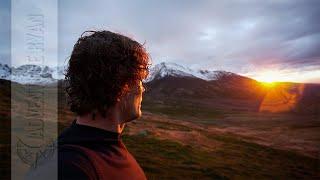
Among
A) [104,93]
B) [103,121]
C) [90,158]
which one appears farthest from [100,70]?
[90,158]

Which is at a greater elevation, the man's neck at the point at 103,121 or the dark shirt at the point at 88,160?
the man's neck at the point at 103,121

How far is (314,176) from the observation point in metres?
24.6

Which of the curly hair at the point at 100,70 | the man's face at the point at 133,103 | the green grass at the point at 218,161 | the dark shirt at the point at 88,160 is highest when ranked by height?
the curly hair at the point at 100,70

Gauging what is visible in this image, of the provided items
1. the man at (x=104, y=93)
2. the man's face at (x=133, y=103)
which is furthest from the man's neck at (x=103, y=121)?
the man's face at (x=133, y=103)

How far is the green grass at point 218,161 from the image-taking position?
21188 mm

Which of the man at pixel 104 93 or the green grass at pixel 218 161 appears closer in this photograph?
the man at pixel 104 93

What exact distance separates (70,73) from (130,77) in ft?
1.20

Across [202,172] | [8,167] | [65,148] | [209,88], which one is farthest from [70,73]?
[209,88]

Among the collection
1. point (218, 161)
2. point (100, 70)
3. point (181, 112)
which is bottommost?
point (218, 161)

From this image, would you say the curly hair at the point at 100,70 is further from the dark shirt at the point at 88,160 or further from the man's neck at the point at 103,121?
the dark shirt at the point at 88,160

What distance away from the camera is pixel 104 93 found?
7.66 feet

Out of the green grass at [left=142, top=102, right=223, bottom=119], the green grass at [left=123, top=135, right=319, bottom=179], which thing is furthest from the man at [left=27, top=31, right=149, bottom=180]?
the green grass at [left=142, top=102, right=223, bottom=119]

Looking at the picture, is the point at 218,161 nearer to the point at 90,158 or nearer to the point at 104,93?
the point at 104,93

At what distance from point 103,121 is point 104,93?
0.55 feet
